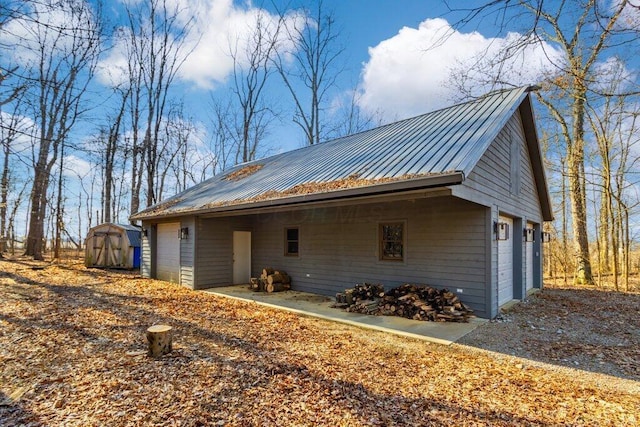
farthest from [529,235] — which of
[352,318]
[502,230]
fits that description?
[352,318]

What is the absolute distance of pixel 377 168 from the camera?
6812 mm

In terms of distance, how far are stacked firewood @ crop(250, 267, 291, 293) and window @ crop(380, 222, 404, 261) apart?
315 centimetres

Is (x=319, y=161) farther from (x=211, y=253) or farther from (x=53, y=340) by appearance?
(x=53, y=340)

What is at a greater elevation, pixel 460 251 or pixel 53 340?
pixel 460 251

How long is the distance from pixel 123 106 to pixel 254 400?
21.3m

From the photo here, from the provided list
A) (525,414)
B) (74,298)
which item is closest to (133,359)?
(525,414)

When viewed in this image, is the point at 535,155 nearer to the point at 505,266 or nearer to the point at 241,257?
the point at 505,266

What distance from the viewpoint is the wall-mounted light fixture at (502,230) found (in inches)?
271

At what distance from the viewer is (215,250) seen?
10.4 meters

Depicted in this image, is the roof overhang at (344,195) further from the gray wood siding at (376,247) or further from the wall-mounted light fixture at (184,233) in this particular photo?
the gray wood siding at (376,247)

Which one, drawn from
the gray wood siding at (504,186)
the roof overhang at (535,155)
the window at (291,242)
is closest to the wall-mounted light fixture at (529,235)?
the gray wood siding at (504,186)

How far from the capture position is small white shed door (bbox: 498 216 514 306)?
759 centimetres

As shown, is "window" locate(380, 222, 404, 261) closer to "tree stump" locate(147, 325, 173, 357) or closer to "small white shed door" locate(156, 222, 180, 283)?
"tree stump" locate(147, 325, 173, 357)

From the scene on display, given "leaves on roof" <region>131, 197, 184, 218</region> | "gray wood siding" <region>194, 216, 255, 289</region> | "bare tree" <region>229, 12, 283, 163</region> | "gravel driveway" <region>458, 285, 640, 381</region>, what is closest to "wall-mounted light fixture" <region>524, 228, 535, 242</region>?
"gravel driveway" <region>458, 285, 640, 381</region>
